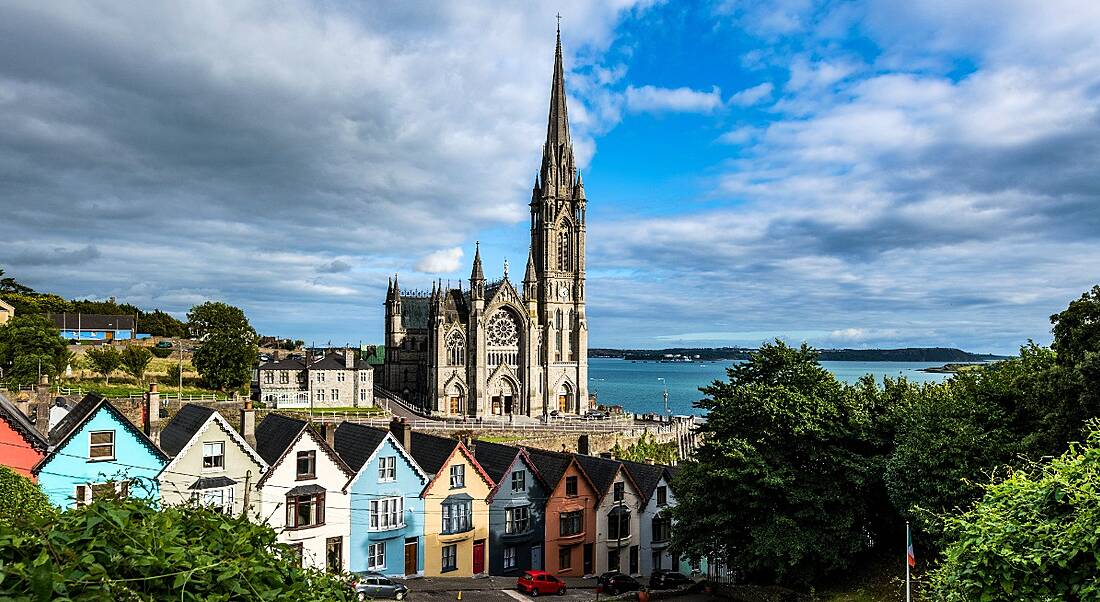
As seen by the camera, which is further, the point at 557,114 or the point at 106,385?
the point at 557,114

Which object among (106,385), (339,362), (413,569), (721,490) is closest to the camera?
(721,490)

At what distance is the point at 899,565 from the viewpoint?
85.4 ft

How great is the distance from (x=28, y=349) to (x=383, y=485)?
49.9 m

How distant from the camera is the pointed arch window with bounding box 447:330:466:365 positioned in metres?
92.2

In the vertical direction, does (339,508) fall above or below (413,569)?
above

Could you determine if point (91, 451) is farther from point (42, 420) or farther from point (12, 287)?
point (12, 287)

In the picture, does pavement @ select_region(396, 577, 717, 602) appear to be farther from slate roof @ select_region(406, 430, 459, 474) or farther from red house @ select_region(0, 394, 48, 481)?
red house @ select_region(0, 394, 48, 481)

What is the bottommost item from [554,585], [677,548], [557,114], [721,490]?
[554,585]

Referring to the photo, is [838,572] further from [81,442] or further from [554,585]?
[81,442]

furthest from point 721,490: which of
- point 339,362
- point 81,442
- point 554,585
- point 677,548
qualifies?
point 339,362

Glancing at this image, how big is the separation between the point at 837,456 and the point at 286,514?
23.8 m

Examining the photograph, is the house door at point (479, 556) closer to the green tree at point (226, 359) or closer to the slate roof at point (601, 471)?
the slate roof at point (601, 471)

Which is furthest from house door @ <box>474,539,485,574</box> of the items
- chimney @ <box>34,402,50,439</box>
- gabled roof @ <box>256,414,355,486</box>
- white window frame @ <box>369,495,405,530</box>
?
chimney @ <box>34,402,50,439</box>

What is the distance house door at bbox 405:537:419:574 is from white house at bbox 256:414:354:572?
2960 mm
